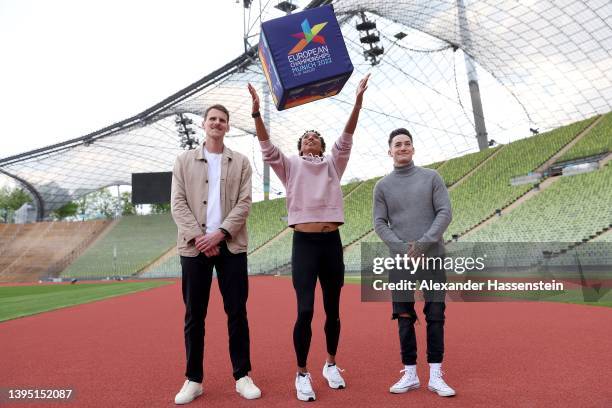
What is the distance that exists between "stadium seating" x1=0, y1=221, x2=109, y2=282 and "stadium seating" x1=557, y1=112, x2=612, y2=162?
40.1 m

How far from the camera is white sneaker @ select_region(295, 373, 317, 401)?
3.24m

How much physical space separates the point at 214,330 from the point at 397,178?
4174mm

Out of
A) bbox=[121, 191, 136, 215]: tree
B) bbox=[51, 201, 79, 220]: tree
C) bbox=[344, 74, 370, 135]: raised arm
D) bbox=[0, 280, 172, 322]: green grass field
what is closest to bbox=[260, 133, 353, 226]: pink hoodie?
bbox=[344, 74, 370, 135]: raised arm

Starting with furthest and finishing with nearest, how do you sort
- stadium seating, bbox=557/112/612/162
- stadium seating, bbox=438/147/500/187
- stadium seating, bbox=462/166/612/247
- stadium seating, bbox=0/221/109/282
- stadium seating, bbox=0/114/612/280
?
stadium seating, bbox=0/221/109/282 < stadium seating, bbox=438/147/500/187 < stadium seating, bbox=557/112/612/162 < stadium seating, bbox=0/114/612/280 < stadium seating, bbox=462/166/612/247

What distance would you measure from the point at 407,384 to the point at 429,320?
50cm

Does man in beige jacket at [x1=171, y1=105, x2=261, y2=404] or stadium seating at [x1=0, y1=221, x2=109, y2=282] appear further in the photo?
stadium seating at [x1=0, y1=221, x2=109, y2=282]

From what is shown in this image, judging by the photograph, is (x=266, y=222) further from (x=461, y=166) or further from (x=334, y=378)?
(x=334, y=378)

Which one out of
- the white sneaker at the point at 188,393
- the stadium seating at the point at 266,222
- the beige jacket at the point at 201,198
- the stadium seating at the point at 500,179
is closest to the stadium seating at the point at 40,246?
the stadium seating at the point at 266,222

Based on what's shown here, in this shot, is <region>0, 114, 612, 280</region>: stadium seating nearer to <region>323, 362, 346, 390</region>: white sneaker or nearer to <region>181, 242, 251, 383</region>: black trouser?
<region>323, 362, 346, 390</region>: white sneaker

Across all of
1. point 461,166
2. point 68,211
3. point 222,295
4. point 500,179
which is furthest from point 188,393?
point 68,211

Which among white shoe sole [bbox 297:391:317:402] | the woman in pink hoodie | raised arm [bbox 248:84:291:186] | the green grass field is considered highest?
raised arm [bbox 248:84:291:186]

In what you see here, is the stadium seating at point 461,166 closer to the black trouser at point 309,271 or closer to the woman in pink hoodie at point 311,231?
the woman in pink hoodie at point 311,231

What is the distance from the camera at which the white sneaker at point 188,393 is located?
3.24 meters

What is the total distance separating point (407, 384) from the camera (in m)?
3.42
